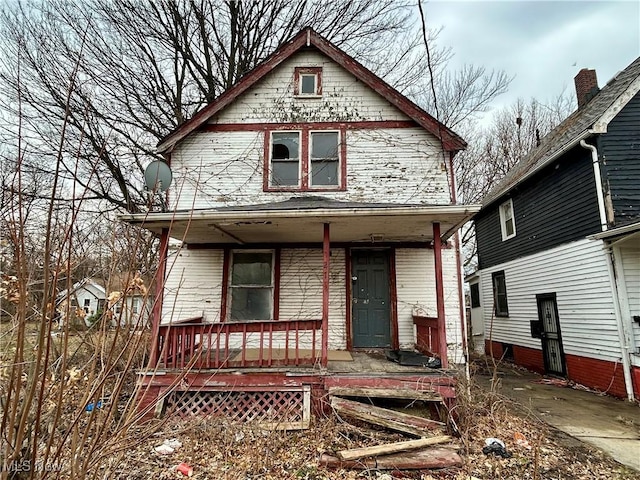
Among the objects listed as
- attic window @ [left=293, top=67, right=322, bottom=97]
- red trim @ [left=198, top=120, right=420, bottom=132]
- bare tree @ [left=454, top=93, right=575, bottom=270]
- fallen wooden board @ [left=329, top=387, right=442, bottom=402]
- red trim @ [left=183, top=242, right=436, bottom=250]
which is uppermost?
bare tree @ [left=454, top=93, right=575, bottom=270]

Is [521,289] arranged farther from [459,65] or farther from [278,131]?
[459,65]

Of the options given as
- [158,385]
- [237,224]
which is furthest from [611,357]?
[158,385]

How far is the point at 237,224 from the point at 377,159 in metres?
3.75

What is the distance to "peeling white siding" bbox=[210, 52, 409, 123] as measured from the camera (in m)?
8.58

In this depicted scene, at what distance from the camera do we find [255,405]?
553cm

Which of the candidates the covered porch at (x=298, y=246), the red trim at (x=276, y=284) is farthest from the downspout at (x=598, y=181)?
the red trim at (x=276, y=284)

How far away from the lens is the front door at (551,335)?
29.8 ft

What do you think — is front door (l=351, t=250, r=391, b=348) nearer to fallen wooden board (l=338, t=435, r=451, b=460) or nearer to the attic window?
fallen wooden board (l=338, t=435, r=451, b=460)

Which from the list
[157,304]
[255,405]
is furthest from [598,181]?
[157,304]

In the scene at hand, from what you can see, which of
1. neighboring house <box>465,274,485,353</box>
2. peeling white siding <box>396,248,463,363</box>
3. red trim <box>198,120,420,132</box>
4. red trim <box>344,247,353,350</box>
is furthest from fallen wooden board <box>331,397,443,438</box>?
neighboring house <box>465,274,485,353</box>

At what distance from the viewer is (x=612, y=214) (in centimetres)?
738

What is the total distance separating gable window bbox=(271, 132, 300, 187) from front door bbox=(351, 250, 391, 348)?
2.34m

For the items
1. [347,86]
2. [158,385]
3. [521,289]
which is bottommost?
[158,385]

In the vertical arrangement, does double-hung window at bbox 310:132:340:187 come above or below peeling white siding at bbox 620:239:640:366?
above
